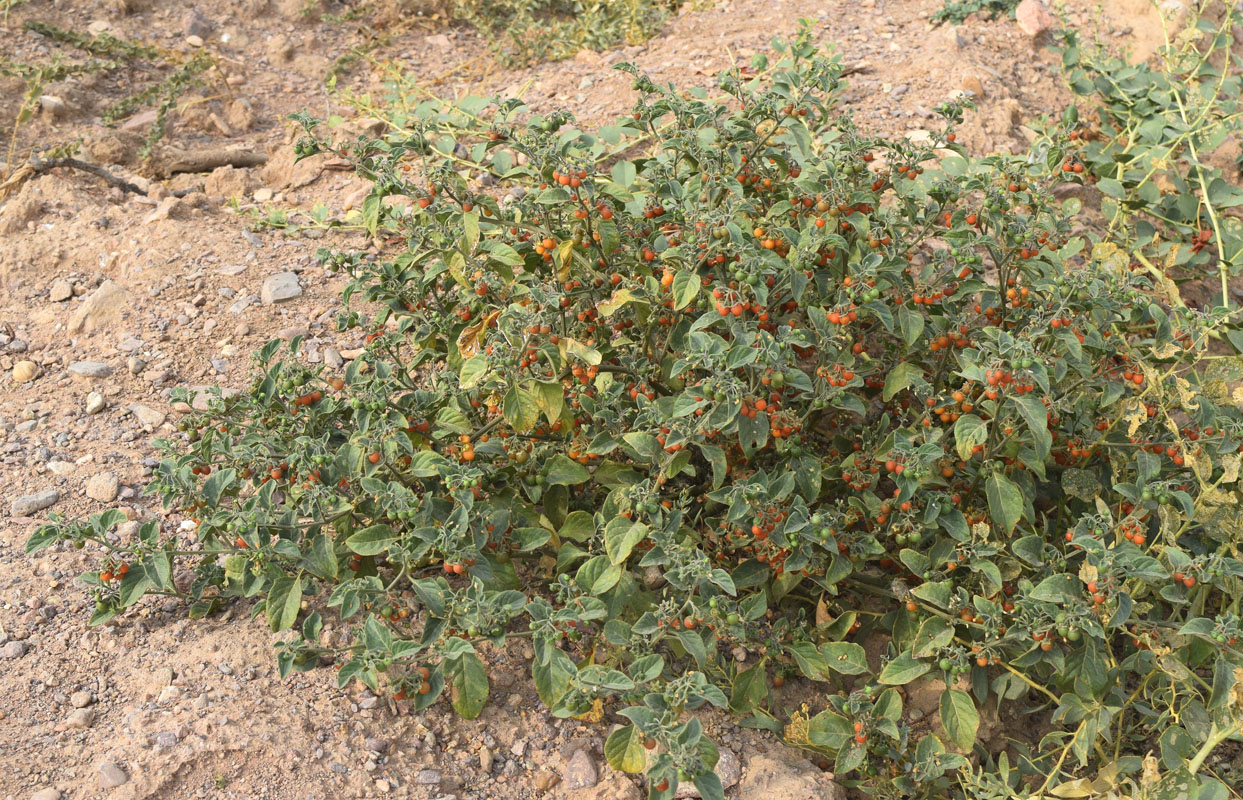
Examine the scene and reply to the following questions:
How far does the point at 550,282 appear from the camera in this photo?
3174mm

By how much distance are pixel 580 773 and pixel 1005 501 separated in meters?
1.46

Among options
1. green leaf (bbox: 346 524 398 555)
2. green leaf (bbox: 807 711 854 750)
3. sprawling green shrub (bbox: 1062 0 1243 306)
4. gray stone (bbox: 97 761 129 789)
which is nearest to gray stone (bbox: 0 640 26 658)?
gray stone (bbox: 97 761 129 789)

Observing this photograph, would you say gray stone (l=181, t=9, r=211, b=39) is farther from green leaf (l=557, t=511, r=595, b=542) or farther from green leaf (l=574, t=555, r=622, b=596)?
green leaf (l=574, t=555, r=622, b=596)

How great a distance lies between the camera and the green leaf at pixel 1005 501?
9.44 ft

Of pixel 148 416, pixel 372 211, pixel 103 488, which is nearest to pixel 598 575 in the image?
pixel 372 211

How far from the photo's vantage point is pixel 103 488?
351cm

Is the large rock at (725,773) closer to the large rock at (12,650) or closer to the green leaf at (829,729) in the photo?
the green leaf at (829,729)

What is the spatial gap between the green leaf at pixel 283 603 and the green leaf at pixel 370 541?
21 cm

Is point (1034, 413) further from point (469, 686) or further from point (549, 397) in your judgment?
point (469, 686)

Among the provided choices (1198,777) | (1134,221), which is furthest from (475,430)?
(1134,221)

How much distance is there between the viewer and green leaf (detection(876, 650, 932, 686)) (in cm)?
281

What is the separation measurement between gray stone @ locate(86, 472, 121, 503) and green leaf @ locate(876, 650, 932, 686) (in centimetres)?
267

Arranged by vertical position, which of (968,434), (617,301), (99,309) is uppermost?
(617,301)

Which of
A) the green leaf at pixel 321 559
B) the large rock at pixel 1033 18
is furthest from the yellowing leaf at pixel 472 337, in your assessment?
the large rock at pixel 1033 18
